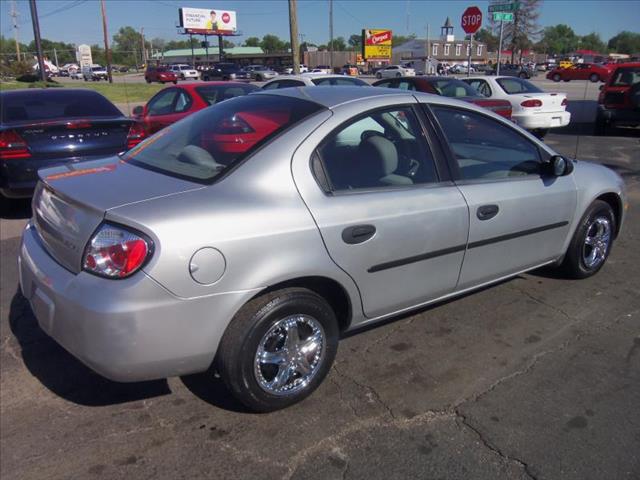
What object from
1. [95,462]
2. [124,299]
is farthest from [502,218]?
[95,462]

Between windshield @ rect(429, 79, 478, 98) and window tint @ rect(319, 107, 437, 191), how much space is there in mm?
8740

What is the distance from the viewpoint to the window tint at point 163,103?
9.00 meters

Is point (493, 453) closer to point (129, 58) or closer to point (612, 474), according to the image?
point (612, 474)

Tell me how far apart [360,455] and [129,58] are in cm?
12125

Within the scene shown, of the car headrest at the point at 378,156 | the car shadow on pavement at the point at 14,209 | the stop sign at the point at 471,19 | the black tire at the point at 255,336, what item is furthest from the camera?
the stop sign at the point at 471,19

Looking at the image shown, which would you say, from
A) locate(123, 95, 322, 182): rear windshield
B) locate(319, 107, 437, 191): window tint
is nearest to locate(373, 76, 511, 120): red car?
locate(319, 107, 437, 191): window tint

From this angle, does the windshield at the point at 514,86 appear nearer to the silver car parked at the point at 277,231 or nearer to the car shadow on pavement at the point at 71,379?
the silver car parked at the point at 277,231

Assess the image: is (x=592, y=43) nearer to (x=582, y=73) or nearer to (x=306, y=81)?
(x=582, y=73)

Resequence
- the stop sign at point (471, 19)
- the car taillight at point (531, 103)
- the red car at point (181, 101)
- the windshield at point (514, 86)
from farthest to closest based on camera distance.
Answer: the stop sign at point (471, 19) < the windshield at point (514, 86) < the car taillight at point (531, 103) < the red car at point (181, 101)

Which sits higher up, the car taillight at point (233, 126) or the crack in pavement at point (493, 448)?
the car taillight at point (233, 126)

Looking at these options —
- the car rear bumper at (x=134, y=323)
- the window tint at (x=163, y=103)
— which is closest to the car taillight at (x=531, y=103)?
the window tint at (x=163, y=103)

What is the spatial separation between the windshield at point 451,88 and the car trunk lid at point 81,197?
31.7 ft

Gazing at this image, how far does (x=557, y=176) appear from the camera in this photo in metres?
3.95

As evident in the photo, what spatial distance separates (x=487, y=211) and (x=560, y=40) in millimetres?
165289
